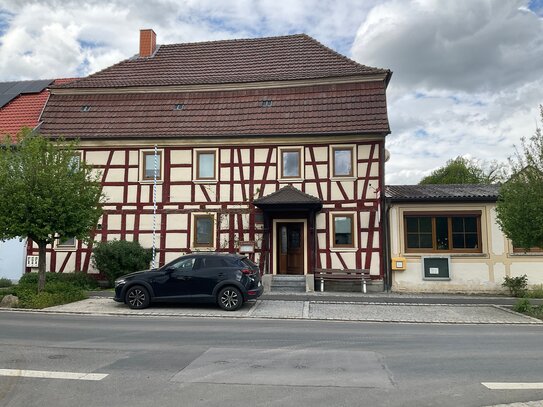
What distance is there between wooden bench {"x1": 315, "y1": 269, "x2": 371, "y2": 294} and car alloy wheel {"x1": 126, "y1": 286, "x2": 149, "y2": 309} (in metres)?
7.35

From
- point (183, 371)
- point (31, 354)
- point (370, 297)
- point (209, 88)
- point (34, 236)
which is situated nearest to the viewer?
point (183, 371)

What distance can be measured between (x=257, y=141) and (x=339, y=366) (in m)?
13.9

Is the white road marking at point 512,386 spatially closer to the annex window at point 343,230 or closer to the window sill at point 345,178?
the annex window at point 343,230

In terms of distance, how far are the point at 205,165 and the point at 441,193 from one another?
9.80 m

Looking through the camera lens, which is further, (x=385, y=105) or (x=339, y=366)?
(x=385, y=105)

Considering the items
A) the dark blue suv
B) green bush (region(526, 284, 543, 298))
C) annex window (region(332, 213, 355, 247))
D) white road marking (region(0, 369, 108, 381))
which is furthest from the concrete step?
white road marking (region(0, 369, 108, 381))

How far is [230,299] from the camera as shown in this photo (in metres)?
13.3

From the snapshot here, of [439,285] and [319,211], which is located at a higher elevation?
[319,211]

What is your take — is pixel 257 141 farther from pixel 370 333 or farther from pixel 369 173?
pixel 370 333

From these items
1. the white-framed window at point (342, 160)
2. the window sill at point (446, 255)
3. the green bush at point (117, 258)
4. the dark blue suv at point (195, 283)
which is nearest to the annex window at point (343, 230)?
the white-framed window at point (342, 160)

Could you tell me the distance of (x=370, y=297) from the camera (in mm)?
16594

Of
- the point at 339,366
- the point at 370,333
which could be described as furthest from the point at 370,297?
the point at 339,366

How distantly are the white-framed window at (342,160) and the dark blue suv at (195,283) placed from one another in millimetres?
7475

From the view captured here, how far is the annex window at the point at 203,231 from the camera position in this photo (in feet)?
66.0
